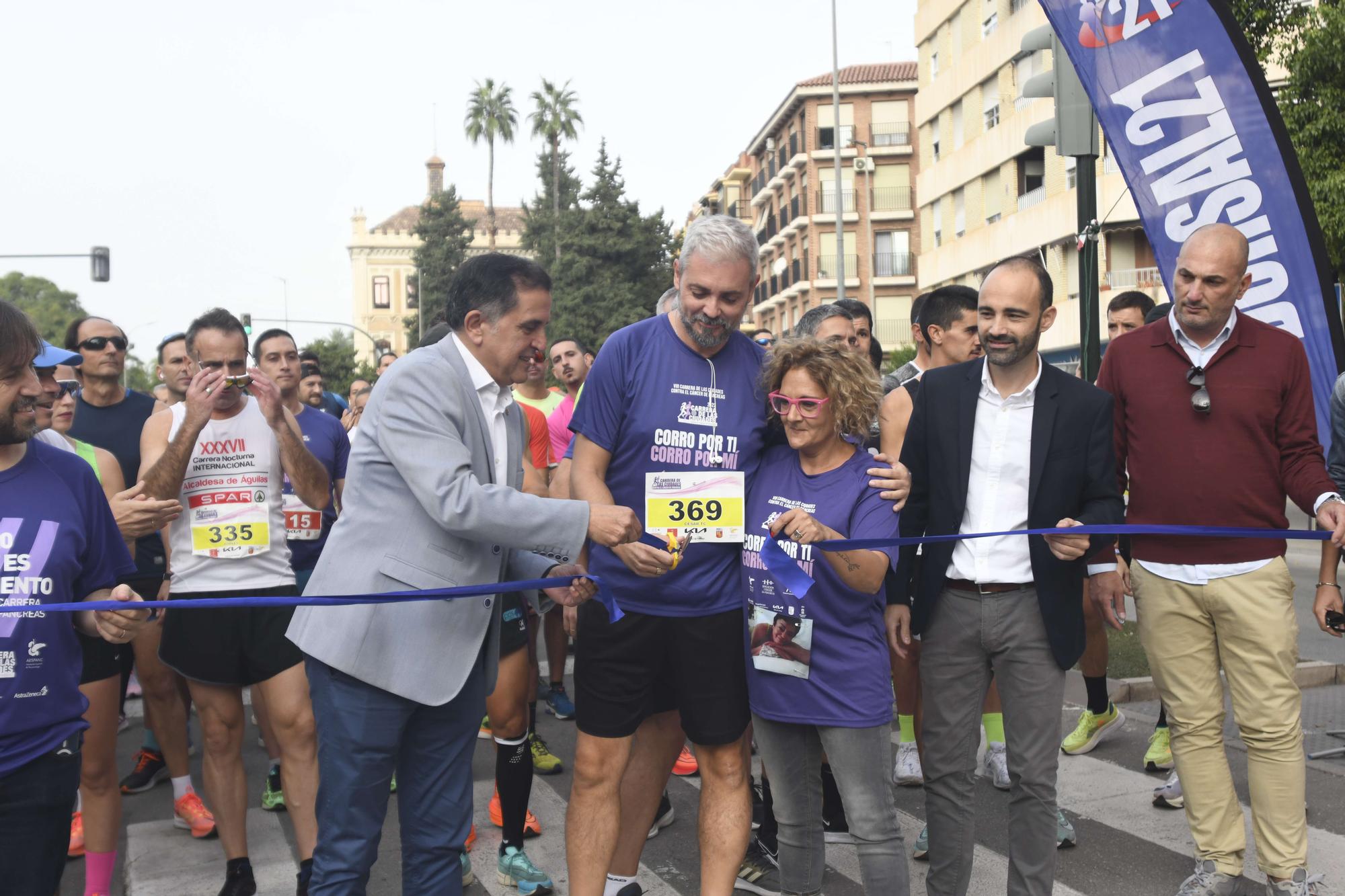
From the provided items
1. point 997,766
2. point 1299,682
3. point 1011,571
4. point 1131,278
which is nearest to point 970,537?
point 1011,571

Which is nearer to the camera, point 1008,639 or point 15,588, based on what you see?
point 15,588

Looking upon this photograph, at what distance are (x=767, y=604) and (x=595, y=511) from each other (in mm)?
671

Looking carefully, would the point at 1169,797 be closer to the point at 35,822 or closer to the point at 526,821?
the point at 526,821

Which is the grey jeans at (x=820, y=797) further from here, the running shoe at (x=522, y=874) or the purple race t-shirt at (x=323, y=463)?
the purple race t-shirt at (x=323, y=463)

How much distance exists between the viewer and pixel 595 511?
3.62 m

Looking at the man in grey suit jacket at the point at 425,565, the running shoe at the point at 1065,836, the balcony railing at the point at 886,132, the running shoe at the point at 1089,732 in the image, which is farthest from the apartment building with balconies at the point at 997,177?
the man in grey suit jacket at the point at 425,565

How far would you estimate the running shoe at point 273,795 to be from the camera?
19.7ft

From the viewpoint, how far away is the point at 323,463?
6020 mm

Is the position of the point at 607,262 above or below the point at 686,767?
above

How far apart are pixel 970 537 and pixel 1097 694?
2756 millimetres

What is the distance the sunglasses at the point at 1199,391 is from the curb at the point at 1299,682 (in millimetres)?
3360

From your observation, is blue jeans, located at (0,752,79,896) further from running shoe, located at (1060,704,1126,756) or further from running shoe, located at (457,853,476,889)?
running shoe, located at (1060,704,1126,756)

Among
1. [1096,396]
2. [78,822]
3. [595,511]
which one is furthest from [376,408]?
[78,822]

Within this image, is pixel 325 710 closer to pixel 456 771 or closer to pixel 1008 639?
pixel 456 771
